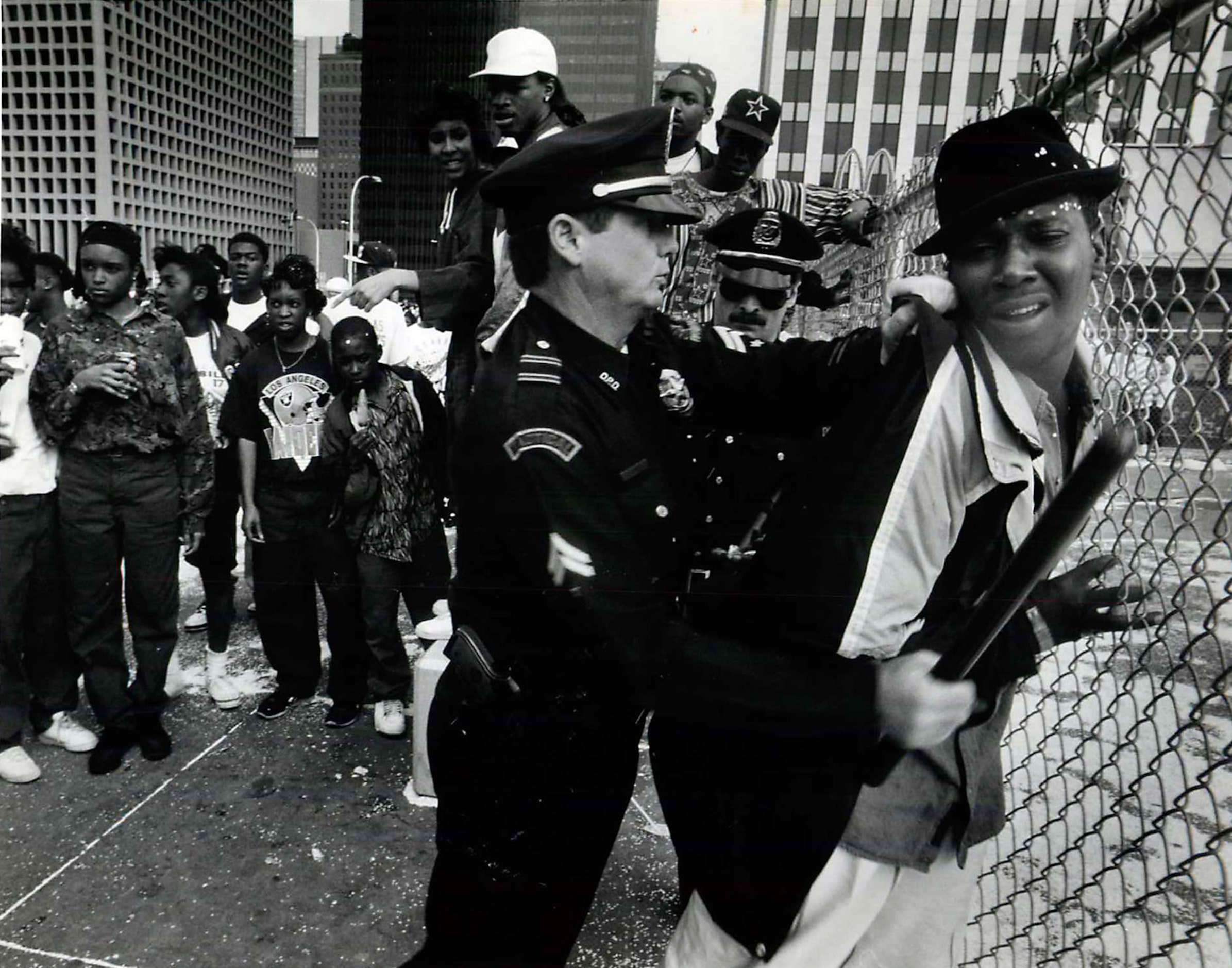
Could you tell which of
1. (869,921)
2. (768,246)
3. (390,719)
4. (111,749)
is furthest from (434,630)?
(869,921)

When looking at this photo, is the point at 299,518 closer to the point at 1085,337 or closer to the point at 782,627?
the point at 782,627

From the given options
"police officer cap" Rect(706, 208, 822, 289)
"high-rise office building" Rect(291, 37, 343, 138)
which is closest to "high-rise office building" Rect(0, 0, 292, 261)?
"high-rise office building" Rect(291, 37, 343, 138)

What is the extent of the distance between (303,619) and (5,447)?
47.6 inches

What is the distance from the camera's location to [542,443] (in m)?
1.31

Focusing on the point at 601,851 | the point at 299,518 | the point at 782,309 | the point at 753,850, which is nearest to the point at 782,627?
the point at 753,850

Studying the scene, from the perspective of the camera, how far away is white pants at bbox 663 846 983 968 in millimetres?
1368

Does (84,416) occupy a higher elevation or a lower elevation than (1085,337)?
lower

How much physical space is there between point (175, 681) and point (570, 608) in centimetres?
307

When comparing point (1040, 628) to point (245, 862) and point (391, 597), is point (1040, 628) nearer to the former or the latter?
point (245, 862)

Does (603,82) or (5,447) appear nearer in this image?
(603,82)

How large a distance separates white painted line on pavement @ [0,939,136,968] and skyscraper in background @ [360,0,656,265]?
231cm

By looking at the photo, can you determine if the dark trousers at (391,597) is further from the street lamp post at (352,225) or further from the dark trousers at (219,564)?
the street lamp post at (352,225)

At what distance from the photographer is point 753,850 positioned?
55.5 inches

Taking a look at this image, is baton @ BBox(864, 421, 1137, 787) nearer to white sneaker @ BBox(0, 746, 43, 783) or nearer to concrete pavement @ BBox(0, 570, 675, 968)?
concrete pavement @ BBox(0, 570, 675, 968)
